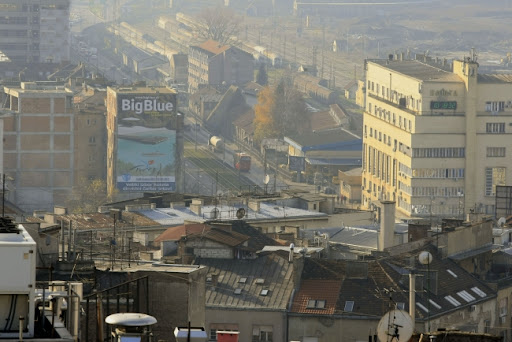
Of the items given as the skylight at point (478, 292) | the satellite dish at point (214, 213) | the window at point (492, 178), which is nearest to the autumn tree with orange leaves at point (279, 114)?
the window at point (492, 178)

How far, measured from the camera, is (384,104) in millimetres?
96500

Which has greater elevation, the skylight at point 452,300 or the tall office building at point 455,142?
the tall office building at point 455,142

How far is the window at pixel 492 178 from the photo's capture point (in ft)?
286

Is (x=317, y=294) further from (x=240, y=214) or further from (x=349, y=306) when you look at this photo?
(x=240, y=214)

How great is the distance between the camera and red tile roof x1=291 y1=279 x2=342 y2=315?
114 ft

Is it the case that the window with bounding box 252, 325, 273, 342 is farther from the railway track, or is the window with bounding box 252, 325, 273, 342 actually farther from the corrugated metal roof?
the railway track

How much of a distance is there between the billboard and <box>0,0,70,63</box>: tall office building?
4786cm

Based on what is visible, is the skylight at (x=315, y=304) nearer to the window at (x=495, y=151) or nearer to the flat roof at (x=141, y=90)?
the window at (x=495, y=151)

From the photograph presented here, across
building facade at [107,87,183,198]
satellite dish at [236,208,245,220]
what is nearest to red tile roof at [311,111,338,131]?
building facade at [107,87,183,198]

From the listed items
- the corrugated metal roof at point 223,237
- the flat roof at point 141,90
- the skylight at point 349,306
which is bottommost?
the skylight at point 349,306

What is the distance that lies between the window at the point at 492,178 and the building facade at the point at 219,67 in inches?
2368

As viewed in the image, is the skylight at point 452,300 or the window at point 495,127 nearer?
the skylight at point 452,300

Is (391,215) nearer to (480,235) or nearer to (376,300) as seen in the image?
(480,235)

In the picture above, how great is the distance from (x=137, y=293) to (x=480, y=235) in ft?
73.3
